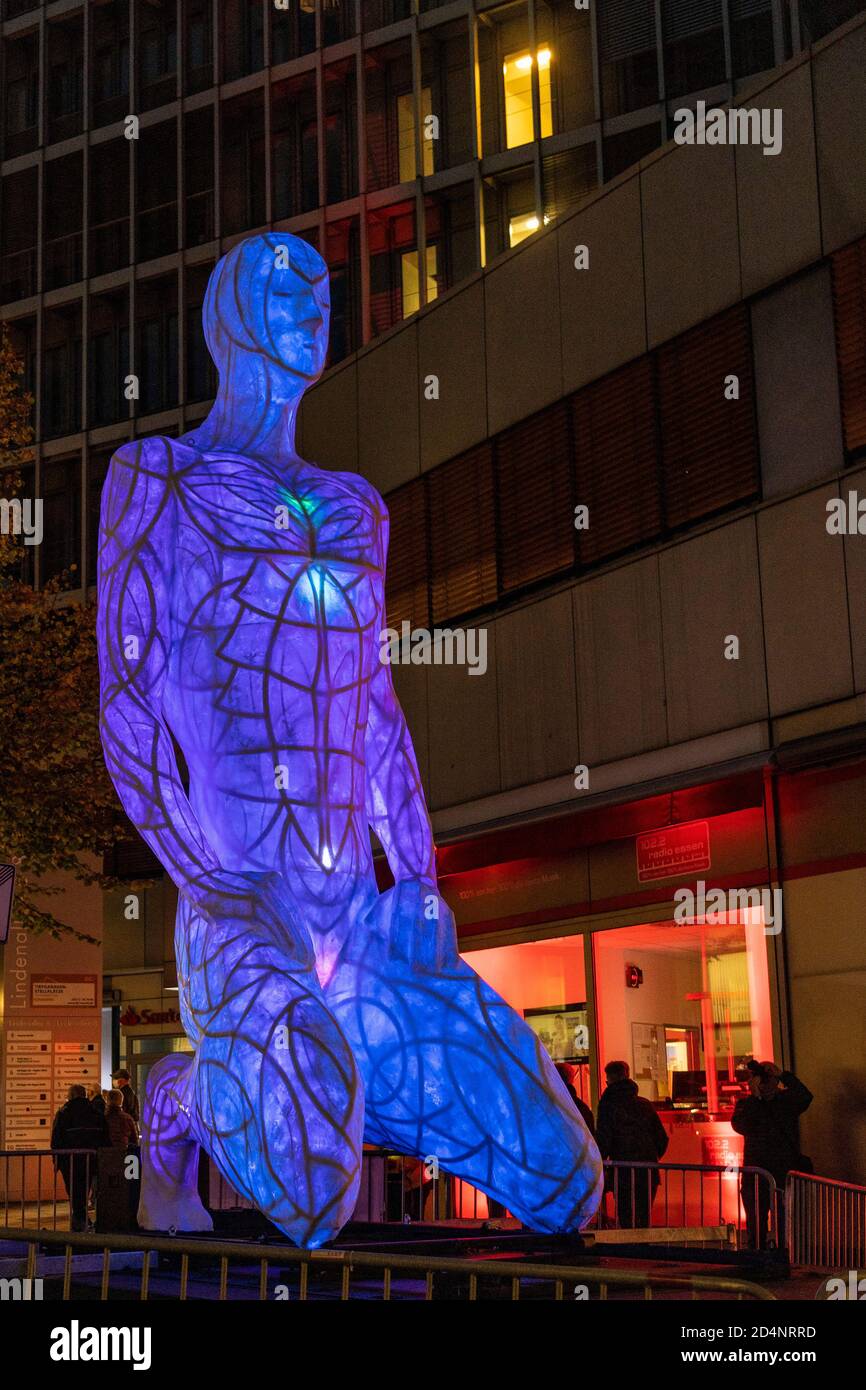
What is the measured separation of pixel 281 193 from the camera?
33531 mm

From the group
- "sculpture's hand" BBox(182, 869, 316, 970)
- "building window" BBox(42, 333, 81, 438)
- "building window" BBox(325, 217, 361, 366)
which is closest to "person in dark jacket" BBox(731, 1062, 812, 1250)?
"sculpture's hand" BBox(182, 869, 316, 970)

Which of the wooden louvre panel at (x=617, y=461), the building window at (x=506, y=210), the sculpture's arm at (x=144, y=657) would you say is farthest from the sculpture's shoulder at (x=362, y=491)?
the building window at (x=506, y=210)

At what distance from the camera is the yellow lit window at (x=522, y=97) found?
2906 centimetres

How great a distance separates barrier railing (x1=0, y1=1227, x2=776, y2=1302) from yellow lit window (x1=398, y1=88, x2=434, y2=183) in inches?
998

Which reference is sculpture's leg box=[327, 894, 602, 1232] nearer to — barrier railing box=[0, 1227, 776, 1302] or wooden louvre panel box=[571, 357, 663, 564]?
barrier railing box=[0, 1227, 776, 1302]

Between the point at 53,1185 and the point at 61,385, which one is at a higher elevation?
the point at 61,385

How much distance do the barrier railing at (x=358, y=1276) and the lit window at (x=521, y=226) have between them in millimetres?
23536

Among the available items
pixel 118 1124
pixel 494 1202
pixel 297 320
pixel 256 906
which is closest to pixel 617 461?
pixel 494 1202

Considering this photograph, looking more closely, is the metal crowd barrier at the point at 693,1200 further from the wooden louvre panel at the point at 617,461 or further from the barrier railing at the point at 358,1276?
the wooden louvre panel at the point at 617,461

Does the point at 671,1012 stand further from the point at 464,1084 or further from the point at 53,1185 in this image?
the point at 464,1084

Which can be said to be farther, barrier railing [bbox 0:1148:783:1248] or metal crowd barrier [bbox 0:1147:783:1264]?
barrier railing [bbox 0:1148:783:1248]

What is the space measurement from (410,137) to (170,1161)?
25.8 metres

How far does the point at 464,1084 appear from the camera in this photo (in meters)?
7.80

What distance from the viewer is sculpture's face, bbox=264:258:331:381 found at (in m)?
8.77
